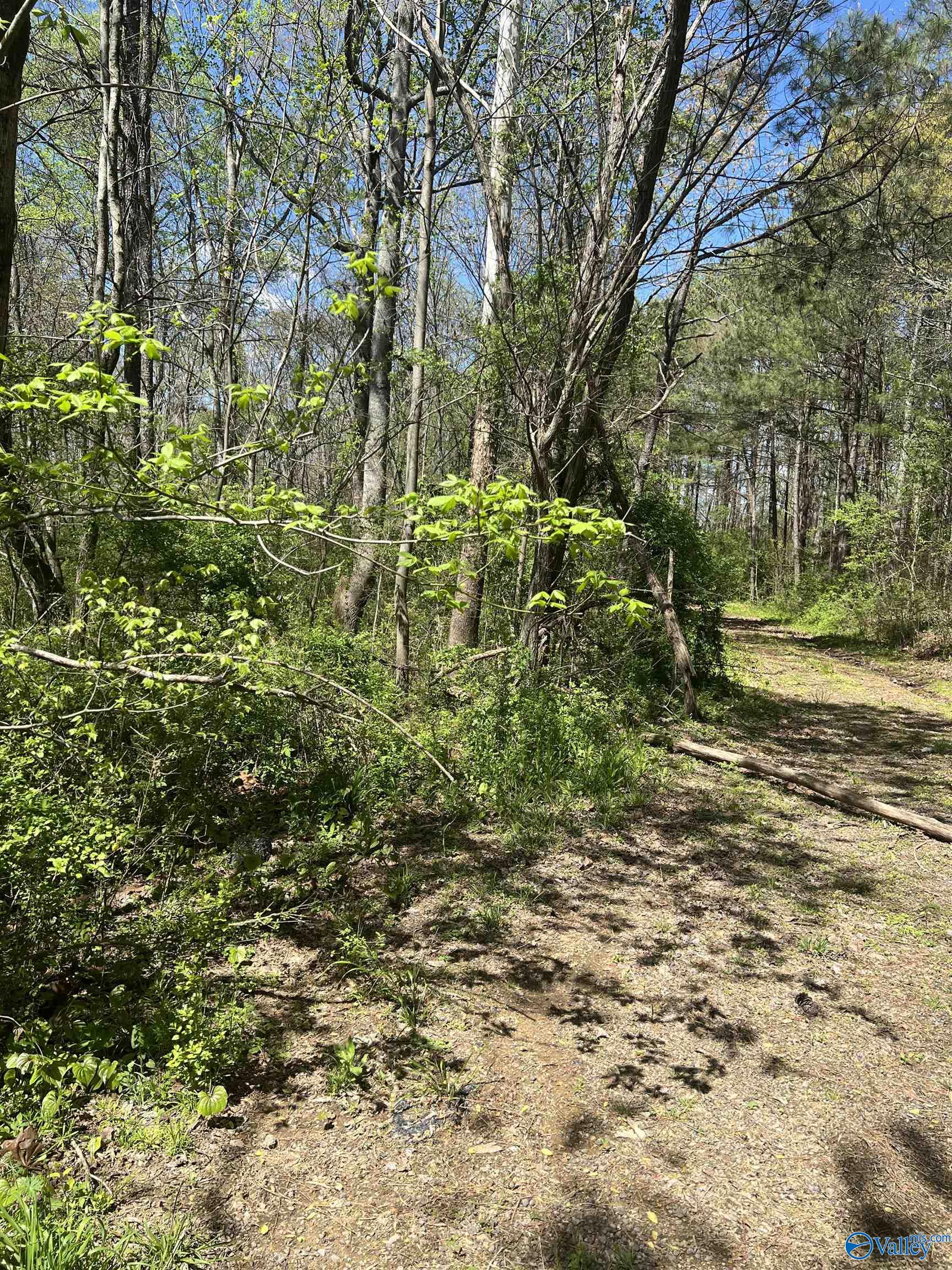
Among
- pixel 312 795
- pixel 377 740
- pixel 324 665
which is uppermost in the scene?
pixel 324 665

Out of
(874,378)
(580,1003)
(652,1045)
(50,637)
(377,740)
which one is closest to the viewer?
(652,1045)

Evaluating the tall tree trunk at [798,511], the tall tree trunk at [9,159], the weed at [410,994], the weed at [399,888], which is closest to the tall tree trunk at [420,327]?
the weed at [399,888]

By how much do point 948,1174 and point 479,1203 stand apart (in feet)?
5.07

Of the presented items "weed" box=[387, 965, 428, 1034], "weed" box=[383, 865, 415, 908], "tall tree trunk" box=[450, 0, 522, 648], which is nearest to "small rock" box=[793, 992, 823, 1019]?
"weed" box=[387, 965, 428, 1034]

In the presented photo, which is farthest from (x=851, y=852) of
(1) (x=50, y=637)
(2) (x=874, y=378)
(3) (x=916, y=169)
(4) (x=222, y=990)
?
(2) (x=874, y=378)

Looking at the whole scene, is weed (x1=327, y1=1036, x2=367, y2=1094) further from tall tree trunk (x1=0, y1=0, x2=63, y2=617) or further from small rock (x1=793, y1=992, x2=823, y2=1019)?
tall tree trunk (x1=0, y1=0, x2=63, y2=617)

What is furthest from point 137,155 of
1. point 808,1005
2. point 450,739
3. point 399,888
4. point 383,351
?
point 808,1005

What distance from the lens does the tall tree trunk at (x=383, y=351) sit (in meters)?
8.30

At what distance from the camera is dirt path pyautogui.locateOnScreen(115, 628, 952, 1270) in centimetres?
225

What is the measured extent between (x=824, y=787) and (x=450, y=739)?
293 centimetres

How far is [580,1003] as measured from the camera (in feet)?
10.8

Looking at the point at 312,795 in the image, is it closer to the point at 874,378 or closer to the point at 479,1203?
the point at 479,1203

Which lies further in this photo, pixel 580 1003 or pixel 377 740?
pixel 377 740

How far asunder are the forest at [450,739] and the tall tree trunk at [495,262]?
0.06 meters
